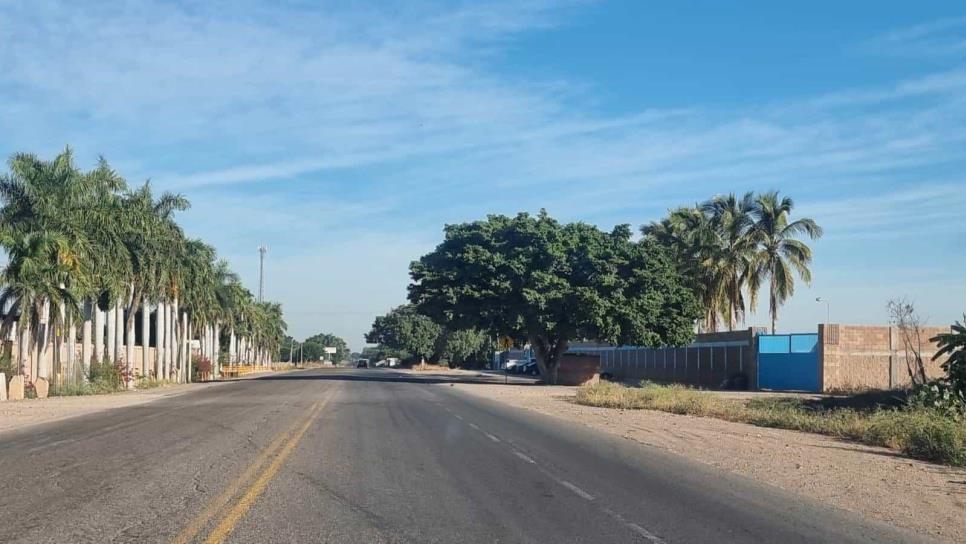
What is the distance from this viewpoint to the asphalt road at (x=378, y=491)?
9.97 meters

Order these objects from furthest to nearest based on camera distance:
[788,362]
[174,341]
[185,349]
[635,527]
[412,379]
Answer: [185,349] → [174,341] → [412,379] → [788,362] → [635,527]

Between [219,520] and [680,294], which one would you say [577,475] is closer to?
[219,520]

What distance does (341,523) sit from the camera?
10.3 meters

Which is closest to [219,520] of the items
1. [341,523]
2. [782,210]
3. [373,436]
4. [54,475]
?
[341,523]

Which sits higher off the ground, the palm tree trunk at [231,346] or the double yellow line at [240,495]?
the double yellow line at [240,495]

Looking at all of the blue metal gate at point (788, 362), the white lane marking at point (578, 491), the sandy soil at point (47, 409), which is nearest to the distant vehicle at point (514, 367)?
the blue metal gate at point (788, 362)

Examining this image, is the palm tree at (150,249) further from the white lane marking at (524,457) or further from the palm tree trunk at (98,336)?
the white lane marking at (524,457)

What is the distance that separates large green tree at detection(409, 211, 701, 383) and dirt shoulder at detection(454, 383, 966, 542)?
24144 mm

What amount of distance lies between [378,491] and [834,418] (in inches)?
652

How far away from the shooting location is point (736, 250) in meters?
59.6

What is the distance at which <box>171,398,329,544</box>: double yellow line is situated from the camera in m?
9.64

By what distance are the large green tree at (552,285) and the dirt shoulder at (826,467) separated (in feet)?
79.2

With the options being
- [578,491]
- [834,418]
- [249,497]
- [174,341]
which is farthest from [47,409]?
[174,341]

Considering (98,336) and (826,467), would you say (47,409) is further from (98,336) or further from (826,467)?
(826,467)
